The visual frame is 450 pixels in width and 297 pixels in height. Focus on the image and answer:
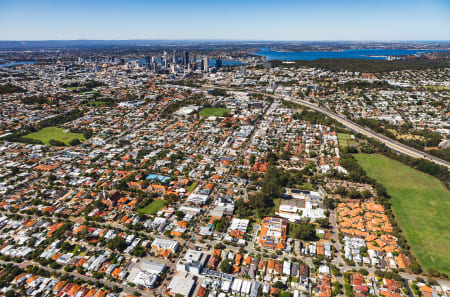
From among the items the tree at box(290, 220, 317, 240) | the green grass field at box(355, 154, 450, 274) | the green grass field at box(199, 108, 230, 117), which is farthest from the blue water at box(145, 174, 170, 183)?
the green grass field at box(199, 108, 230, 117)

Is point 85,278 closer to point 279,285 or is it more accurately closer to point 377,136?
point 279,285

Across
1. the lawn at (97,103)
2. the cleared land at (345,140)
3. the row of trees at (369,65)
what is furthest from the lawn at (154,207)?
the row of trees at (369,65)

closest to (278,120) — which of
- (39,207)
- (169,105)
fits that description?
(169,105)

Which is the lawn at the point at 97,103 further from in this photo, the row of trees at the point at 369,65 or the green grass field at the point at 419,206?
the row of trees at the point at 369,65

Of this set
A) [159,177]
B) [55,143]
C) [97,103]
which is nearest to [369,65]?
[97,103]

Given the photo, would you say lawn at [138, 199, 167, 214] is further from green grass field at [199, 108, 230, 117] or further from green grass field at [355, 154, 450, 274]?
green grass field at [199, 108, 230, 117]

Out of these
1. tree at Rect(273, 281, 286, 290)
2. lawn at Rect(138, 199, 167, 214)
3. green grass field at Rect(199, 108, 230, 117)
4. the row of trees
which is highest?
the row of trees

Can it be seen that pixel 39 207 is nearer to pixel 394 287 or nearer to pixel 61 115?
pixel 394 287
